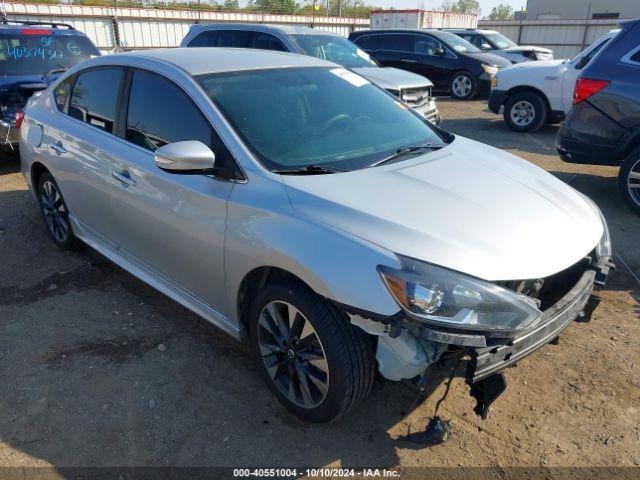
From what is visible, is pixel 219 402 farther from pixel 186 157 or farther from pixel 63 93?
pixel 63 93

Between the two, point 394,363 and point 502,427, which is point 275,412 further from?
point 502,427

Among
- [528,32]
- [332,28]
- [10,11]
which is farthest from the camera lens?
[528,32]

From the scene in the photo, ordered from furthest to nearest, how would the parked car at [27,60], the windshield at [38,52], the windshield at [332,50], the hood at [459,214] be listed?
1. the windshield at [332,50]
2. the windshield at [38,52]
3. the parked car at [27,60]
4. the hood at [459,214]

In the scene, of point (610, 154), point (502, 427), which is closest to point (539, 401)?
point (502, 427)

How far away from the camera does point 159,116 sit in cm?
327

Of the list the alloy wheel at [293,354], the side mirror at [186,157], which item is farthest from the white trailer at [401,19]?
the alloy wheel at [293,354]

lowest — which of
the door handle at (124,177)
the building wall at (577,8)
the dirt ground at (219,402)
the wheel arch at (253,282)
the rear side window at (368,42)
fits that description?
the dirt ground at (219,402)

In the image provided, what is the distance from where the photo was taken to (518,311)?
223 centimetres

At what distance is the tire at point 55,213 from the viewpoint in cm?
452

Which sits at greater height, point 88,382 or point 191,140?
point 191,140

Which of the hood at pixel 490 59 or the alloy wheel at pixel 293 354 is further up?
the hood at pixel 490 59

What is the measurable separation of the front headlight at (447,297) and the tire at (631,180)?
161 inches

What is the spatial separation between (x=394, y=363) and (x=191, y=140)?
1641 mm

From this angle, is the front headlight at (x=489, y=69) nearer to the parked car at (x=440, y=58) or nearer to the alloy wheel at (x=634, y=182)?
the parked car at (x=440, y=58)
